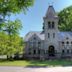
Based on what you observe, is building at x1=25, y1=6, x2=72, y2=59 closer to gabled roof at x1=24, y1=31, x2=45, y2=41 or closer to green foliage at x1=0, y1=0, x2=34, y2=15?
gabled roof at x1=24, y1=31, x2=45, y2=41

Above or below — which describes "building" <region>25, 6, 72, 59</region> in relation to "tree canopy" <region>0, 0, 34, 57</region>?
above

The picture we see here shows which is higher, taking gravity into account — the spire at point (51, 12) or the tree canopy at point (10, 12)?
the spire at point (51, 12)

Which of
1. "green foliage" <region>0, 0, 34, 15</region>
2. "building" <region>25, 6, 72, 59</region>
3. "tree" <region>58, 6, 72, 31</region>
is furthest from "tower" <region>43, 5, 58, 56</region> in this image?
"green foliage" <region>0, 0, 34, 15</region>

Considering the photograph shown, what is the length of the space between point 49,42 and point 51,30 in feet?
10.7

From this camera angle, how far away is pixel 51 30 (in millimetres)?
69312

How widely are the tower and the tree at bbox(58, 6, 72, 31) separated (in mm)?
14502

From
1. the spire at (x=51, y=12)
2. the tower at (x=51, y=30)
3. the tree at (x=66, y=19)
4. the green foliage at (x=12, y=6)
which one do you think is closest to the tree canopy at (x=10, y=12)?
the green foliage at (x=12, y=6)

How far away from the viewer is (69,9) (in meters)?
93.2

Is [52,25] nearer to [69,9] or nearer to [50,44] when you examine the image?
[50,44]

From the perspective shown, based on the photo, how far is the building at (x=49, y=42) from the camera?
2692 inches

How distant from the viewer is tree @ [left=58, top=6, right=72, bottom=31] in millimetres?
84500

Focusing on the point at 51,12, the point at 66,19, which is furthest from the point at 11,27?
the point at 66,19

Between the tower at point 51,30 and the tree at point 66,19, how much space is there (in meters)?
14.5

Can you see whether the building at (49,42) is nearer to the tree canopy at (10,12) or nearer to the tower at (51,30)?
the tower at (51,30)
